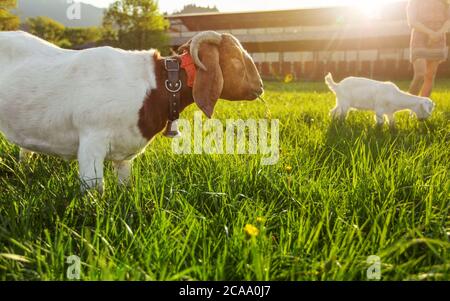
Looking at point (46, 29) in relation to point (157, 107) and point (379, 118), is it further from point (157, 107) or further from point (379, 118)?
point (157, 107)

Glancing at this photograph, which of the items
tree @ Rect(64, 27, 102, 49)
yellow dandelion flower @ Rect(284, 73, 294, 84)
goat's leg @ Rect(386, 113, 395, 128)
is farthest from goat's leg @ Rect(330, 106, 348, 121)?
tree @ Rect(64, 27, 102, 49)

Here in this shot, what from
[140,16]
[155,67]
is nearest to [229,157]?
[155,67]

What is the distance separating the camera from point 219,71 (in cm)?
294

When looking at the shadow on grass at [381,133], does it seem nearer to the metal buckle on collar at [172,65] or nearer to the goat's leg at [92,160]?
the metal buckle on collar at [172,65]

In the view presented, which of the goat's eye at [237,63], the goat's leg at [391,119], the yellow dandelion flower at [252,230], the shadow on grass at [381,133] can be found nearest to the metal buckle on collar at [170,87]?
the goat's eye at [237,63]

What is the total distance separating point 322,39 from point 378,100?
33514mm

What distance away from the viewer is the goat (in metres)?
2.85

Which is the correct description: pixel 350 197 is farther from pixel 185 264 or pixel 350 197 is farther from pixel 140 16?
pixel 140 16

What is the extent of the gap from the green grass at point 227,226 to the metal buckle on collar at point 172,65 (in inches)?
28.0

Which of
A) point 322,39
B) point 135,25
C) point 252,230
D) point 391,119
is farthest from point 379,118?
point 135,25

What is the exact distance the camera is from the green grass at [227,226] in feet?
5.75

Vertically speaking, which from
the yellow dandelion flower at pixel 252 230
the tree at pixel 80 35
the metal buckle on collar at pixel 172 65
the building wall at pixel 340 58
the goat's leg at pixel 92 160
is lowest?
the yellow dandelion flower at pixel 252 230

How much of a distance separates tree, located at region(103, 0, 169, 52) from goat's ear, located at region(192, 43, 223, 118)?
37.7 m

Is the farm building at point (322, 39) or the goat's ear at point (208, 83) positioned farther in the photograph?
the farm building at point (322, 39)
